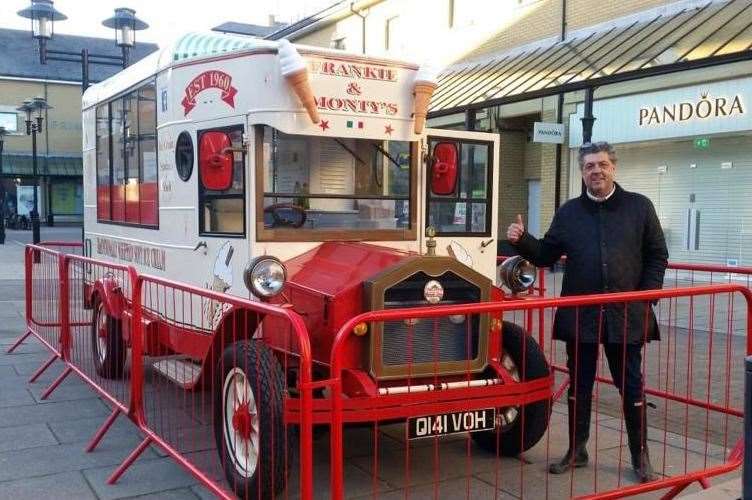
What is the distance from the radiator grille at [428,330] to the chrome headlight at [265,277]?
0.64 meters

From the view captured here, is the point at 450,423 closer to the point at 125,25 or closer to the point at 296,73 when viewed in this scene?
the point at 296,73

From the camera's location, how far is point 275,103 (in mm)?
4754

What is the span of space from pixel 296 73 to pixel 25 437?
322 cm

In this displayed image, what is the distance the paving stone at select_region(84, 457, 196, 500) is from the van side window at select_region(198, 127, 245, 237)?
155 centimetres

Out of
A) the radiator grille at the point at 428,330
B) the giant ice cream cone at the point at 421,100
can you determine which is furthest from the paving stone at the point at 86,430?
the giant ice cream cone at the point at 421,100

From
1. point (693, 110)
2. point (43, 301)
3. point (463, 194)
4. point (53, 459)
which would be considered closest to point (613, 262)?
point (463, 194)

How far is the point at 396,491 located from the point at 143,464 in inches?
65.0

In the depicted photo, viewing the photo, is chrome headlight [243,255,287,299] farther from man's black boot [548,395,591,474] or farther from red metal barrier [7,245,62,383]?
red metal barrier [7,245,62,383]

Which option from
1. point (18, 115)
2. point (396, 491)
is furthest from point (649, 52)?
point (18, 115)

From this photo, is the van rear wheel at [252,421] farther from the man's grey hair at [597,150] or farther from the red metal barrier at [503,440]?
the man's grey hair at [597,150]

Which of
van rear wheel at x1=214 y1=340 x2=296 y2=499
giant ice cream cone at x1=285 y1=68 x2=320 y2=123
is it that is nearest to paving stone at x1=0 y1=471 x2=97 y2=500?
van rear wheel at x1=214 y1=340 x2=296 y2=499

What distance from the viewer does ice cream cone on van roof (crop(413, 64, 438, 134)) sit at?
518cm

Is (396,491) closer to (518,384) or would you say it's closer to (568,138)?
(518,384)

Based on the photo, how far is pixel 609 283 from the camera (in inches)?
175
